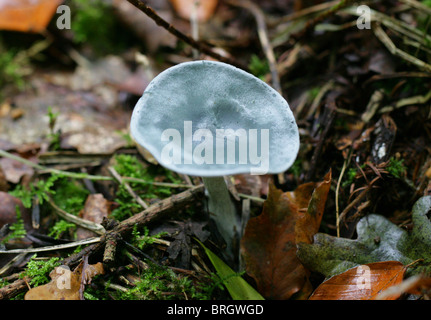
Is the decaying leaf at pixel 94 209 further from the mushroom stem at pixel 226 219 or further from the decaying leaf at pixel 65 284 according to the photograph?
the mushroom stem at pixel 226 219

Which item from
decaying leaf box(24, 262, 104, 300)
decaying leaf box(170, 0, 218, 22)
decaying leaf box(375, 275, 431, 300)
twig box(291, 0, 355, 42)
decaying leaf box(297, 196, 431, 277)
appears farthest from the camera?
decaying leaf box(170, 0, 218, 22)

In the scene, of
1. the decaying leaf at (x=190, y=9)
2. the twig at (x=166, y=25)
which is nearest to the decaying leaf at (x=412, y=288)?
the twig at (x=166, y=25)

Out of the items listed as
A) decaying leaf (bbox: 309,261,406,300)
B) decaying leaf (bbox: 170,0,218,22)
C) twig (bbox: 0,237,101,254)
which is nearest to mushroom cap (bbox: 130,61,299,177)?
decaying leaf (bbox: 309,261,406,300)

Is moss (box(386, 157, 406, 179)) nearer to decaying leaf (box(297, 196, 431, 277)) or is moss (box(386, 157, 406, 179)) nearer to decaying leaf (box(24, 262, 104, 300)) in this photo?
decaying leaf (box(297, 196, 431, 277))

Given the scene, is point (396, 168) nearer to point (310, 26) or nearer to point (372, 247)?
point (372, 247)

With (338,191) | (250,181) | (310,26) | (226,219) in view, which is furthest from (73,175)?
(310,26)

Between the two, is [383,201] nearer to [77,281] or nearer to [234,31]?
[77,281]
